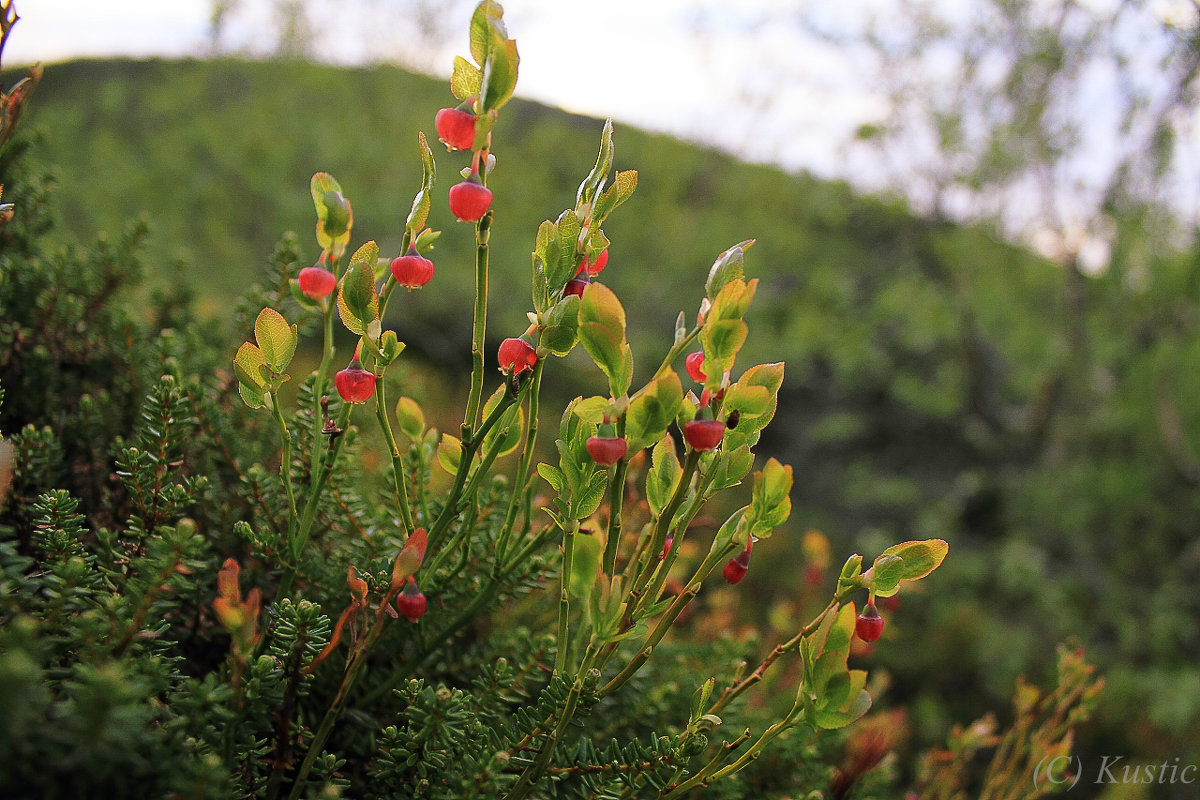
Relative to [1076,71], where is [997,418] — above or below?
below

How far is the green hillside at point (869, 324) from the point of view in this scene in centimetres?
367

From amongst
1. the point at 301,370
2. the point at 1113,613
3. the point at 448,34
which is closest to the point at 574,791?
the point at 301,370

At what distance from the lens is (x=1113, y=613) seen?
3.66 m

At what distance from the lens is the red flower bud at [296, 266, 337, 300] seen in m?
0.59

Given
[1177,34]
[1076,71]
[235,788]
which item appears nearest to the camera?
[235,788]

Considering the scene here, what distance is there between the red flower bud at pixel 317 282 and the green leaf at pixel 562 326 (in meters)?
0.18

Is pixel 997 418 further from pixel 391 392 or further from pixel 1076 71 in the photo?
pixel 391 392

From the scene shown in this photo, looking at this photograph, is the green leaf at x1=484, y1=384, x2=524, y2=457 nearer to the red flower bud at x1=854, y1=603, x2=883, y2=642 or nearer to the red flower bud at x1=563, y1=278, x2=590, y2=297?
the red flower bud at x1=563, y1=278, x2=590, y2=297

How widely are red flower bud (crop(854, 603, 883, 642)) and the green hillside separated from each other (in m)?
1.33

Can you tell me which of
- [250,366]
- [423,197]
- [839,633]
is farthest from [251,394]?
[839,633]

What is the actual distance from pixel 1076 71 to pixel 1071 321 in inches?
49.8

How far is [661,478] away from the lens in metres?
0.63

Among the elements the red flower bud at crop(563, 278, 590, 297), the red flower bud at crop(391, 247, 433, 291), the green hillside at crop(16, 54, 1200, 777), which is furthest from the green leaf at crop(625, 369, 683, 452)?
the green hillside at crop(16, 54, 1200, 777)

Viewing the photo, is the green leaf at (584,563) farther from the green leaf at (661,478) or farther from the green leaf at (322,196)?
the green leaf at (322,196)
